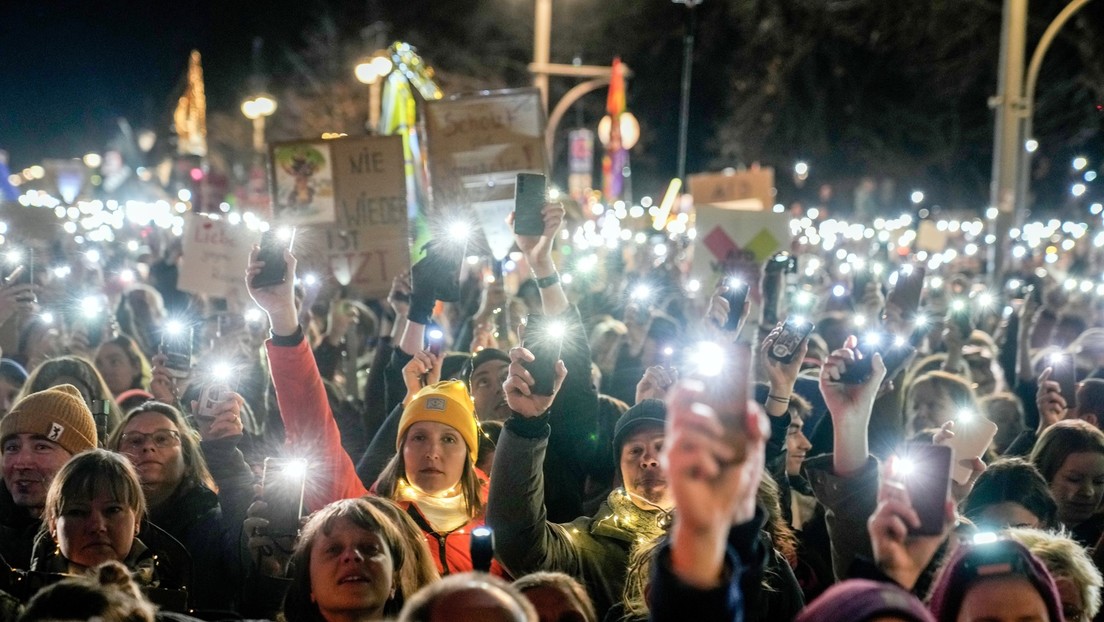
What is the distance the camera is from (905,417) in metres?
7.14

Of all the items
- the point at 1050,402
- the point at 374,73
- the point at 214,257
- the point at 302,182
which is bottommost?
the point at 1050,402

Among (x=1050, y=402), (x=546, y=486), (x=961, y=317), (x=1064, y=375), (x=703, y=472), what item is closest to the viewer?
(x=703, y=472)

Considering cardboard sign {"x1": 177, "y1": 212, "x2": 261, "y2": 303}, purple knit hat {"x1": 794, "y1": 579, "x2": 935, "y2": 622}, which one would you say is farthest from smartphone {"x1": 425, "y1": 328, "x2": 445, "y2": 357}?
cardboard sign {"x1": 177, "y1": 212, "x2": 261, "y2": 303}

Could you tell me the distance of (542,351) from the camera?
409cm

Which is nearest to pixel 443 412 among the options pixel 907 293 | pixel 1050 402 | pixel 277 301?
→ pixel 277 301

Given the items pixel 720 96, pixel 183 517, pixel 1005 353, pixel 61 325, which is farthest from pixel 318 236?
pixel 720 96

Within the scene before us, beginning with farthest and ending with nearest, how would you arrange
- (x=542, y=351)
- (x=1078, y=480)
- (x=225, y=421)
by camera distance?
(x=225, y=421)
(x=1078, y=480)
(x=542, y=351)

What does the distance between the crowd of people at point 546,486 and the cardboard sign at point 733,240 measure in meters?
2.09

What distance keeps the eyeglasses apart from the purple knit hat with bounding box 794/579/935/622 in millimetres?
3020

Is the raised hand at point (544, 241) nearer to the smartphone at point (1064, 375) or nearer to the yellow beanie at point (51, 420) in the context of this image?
the yellow beanie at point (51, 420)

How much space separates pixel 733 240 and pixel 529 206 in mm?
4141

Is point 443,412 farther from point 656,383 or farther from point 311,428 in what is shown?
point 656,383

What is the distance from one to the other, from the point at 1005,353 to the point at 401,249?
4576 mm

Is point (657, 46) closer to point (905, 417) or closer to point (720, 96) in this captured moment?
point (720, 96)
